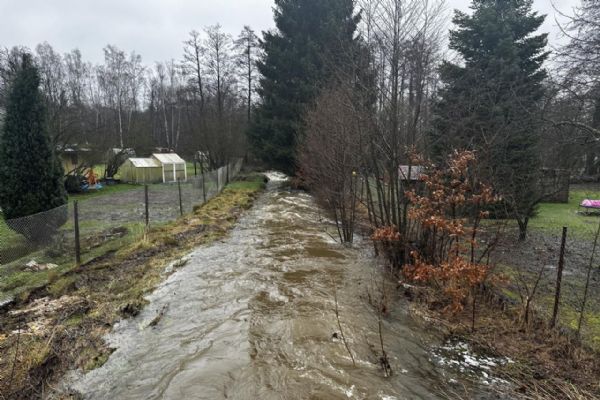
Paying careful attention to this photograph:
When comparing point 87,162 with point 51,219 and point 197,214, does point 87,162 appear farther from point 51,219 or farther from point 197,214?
point 51,219

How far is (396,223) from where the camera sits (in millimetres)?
7402

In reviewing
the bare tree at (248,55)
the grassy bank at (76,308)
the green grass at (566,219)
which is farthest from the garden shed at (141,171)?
the green grass at (566,219)

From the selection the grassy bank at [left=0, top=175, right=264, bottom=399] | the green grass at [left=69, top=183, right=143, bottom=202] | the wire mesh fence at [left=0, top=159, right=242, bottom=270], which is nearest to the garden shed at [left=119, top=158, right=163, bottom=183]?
the green grass at [left=69, top=183, right=143, bottom=202]

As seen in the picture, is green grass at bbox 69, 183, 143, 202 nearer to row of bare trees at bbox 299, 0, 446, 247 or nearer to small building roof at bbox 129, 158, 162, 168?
small building roof at bbox 129, 158, 162, 168

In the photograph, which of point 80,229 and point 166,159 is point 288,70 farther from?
point 80,229

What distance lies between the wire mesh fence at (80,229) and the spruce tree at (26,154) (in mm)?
→ 769

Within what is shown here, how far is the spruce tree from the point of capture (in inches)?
397

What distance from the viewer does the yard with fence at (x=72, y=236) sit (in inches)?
272

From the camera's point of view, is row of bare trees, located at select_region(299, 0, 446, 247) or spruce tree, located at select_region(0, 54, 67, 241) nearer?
row of bare trees, located at select_region(299, 0, 446, 247)

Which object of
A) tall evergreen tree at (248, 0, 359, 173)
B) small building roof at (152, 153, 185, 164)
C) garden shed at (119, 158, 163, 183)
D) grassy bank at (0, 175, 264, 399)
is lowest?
grassy bank at (0, 175, 264, 399)

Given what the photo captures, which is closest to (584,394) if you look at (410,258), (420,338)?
(420,338)

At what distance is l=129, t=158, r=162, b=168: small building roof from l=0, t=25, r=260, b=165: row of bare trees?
6.86 ft

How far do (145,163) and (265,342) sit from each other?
976 inches

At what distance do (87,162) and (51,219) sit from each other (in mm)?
16834
